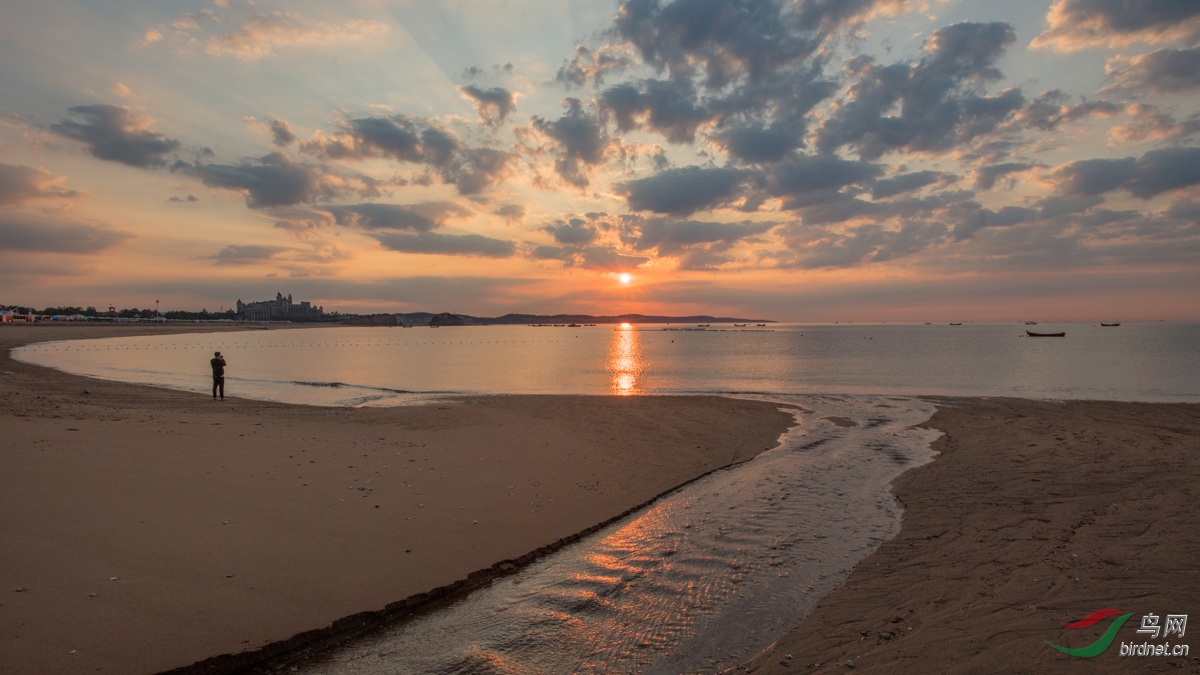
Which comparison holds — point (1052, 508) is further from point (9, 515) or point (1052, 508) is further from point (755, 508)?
point (9, 515)

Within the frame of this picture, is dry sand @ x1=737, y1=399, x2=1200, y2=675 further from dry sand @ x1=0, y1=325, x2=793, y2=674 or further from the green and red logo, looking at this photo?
dry sand @ x1=0, y1=325, x2=793, y2=674

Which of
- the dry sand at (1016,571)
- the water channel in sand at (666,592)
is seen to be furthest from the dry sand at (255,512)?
the dry sand at (1016,571)

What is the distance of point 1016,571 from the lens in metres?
7.44

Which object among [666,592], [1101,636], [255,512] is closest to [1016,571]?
[1101,636]

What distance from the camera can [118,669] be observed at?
4875 mm

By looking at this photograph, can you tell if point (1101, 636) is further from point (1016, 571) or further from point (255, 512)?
point (255, 512)

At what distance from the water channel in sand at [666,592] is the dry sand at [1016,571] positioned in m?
0.56

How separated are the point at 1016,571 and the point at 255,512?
10967 millimetres

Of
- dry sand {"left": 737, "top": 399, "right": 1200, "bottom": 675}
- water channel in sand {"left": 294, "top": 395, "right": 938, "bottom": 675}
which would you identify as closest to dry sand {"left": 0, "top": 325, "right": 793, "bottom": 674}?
water channel in sand {"left": 294, "top": 395, "right": 938, "bottom": 675}

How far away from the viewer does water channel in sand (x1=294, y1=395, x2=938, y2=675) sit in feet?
18.8

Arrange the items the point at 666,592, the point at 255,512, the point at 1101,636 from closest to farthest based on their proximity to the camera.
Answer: the point at 1101,636, the point at 666,592, the point at 255,512

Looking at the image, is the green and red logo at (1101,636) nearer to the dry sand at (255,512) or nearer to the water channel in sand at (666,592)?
the water channel in sand at (666,592)

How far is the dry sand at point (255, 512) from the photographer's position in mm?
5578

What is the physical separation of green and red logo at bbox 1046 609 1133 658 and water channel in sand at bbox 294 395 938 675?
98.8 inches
